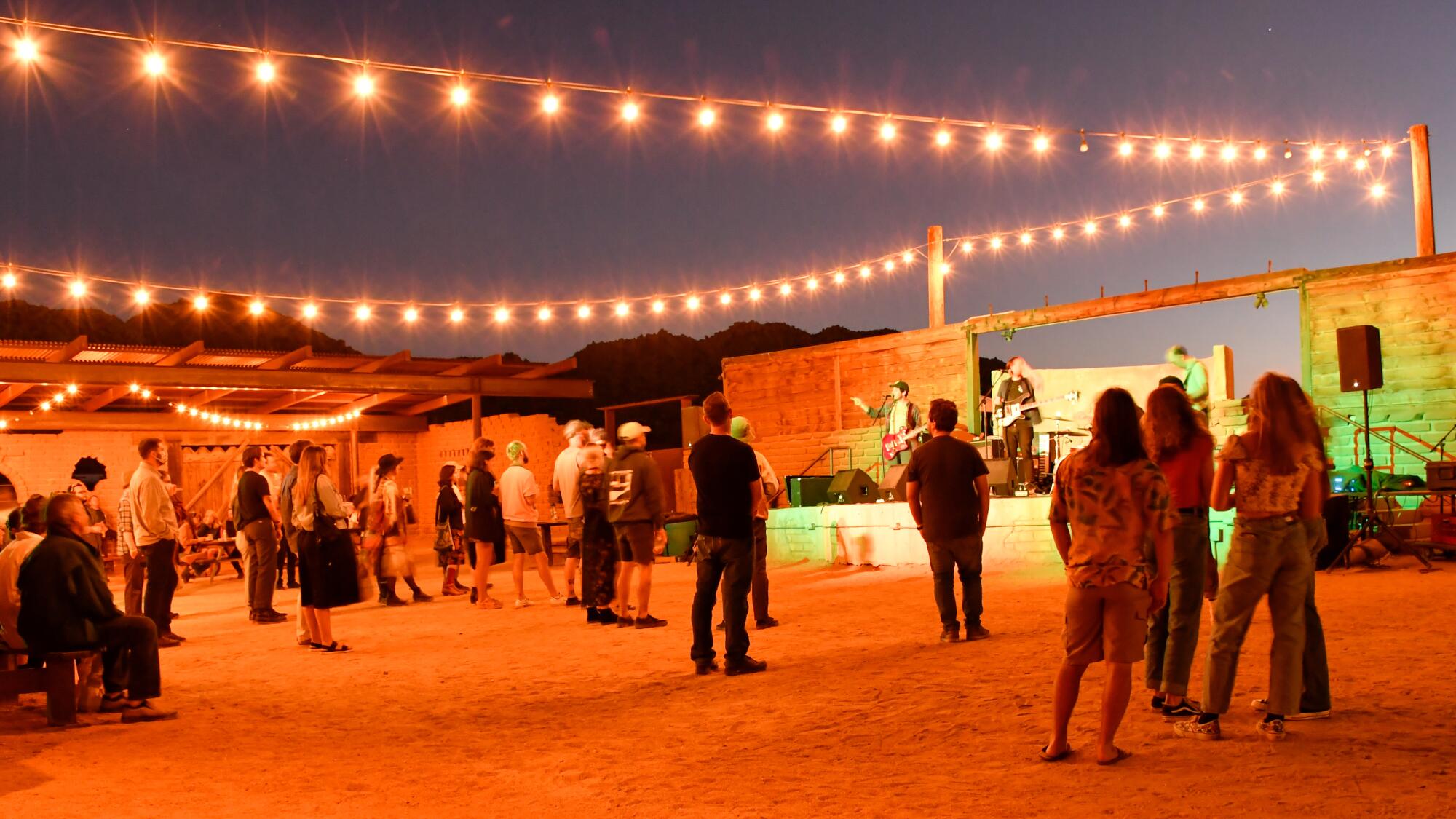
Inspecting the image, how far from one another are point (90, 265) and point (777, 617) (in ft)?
33.7

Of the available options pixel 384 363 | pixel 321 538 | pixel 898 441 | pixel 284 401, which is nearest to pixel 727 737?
pixel 321 538

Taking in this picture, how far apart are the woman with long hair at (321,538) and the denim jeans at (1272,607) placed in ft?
17.6

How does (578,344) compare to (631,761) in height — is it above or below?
above

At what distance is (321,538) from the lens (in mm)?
7039

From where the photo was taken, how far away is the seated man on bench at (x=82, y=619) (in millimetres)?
5168

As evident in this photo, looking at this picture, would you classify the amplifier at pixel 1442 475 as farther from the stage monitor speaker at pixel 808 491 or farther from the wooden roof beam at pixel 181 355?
the wooden roof beam at pixel 181 355

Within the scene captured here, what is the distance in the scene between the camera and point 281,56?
26.3 feet

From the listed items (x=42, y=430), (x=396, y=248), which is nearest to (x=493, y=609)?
(x=396, y=248)

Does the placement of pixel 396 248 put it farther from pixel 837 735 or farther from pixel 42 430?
pixel 837 735

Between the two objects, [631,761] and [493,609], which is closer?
[631,761]

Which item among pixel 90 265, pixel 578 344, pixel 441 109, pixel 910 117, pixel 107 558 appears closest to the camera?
pixel 441 109

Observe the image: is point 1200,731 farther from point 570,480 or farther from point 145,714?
point 570,480

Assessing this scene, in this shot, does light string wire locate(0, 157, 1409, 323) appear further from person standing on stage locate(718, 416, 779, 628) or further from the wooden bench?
the wooden bench

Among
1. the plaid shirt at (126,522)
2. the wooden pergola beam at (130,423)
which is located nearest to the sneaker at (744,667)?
the plaid shirt at (126,522)
